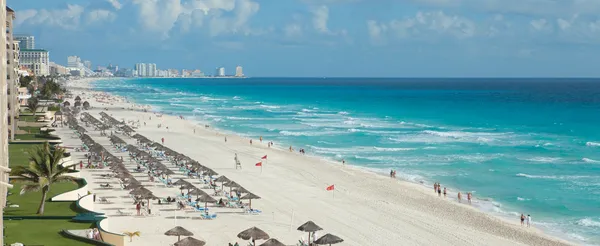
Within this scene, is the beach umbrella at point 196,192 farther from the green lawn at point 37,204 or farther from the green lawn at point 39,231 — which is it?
the green lawn at point 39,231

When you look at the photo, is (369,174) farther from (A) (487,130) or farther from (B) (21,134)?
(A) (487,130)

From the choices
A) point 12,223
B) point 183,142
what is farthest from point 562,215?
point 183,142

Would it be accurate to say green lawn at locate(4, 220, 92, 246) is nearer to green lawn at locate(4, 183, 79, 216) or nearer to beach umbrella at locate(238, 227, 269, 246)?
green lawn at locate(4, 183, 79, 216)

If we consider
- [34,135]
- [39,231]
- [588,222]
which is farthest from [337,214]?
[34,135]

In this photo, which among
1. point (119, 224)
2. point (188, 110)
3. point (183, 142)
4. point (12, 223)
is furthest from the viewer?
point (188, 110)

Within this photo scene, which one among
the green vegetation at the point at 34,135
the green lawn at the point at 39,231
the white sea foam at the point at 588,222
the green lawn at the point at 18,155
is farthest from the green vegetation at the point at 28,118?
the white sea foam at the point at 588,222

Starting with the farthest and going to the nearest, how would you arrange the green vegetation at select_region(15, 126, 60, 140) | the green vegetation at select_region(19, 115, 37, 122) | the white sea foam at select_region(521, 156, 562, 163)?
the green vegetation at select_region(19, 115, 37, 122), the white sea foam at select_region(521, 156, 562, 163), the green vegetation at select_region(15, 126, 60, 140)

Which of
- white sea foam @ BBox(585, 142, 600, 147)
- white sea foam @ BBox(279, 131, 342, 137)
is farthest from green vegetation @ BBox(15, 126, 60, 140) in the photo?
white sea foam @ BBox(585, 142, 600, 147)
